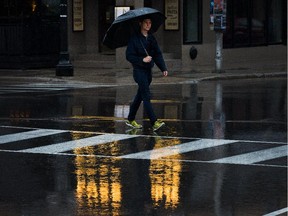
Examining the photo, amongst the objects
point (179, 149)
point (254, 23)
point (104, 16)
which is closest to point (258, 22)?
point (254, 23)

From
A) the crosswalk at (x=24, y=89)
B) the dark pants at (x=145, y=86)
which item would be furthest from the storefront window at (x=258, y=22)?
the dark pants at (x=145, y=86)

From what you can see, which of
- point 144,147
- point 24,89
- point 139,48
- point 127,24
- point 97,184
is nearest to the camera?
point 97,184

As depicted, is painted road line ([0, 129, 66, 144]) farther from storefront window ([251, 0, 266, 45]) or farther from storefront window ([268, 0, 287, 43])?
storefront window ([268, 0, 287, 43])

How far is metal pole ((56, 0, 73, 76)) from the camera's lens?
24.9m

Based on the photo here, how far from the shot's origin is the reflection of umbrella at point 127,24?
14078 mm

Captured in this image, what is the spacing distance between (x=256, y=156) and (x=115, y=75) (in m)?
14.6

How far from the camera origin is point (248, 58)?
106 ft

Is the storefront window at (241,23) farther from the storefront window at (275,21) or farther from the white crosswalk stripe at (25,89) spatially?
the white crosswalk stripe at (25,89)

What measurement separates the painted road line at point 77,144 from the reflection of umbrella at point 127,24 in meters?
1.78

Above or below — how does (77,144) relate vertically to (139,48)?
below

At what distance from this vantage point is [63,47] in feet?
82.4


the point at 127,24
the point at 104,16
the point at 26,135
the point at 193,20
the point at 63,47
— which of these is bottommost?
the point at 26,135

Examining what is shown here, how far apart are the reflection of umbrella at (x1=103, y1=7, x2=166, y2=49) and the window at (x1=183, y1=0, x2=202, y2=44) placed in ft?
49.7

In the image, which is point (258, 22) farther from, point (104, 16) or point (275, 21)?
point (104, 16)
